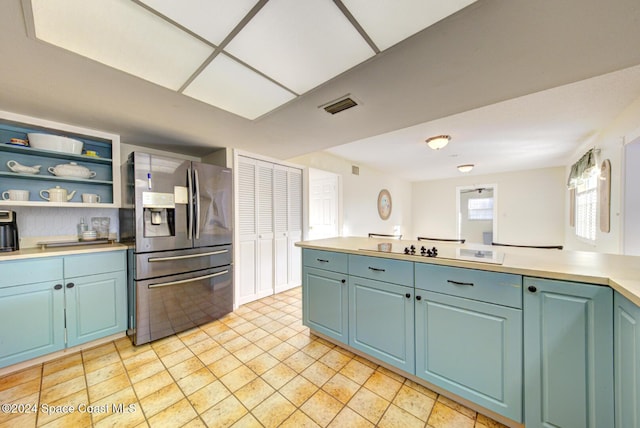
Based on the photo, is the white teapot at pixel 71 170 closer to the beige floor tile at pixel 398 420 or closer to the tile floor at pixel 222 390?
the tile floor at pixel 222 390

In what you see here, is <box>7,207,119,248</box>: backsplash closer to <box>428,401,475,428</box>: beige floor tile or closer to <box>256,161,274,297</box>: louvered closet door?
<box>256,161,274,297</box>: louvered closet door

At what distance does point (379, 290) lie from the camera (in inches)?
68.1

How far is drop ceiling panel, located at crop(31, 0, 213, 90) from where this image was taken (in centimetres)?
96

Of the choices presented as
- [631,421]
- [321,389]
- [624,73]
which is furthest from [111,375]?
[624,73]

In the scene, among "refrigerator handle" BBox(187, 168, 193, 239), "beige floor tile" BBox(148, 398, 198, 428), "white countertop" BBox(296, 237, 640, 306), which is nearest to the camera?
"white countertop" BBox(296, 237, 640, 306)

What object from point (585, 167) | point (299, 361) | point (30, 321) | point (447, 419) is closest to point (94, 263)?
point (30, 321)

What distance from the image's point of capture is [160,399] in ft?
4.94

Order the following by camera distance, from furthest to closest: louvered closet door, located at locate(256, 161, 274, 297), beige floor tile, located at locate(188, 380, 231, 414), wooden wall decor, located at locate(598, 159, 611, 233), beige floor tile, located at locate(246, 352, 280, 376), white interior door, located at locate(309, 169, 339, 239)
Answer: white interior door, located at locate(309, 169, 339, 239) → louvered closet door, located at locate(256, 161, 274, 297) → wooden wall decor, located at locate(598, 159, 611, 233) → beige floor tile, located at locate(246, 352, 280, 376) → beige floor tile, located at locate(188, 380, 231, 414)

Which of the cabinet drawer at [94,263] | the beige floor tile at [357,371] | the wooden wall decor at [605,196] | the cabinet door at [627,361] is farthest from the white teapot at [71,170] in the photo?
the wooden wall decor at [605,196]

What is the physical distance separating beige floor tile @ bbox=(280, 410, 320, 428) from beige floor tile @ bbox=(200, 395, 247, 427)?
0.28 meters

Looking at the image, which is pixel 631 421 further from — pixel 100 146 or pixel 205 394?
pixel 100 146

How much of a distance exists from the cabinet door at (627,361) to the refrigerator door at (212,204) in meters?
2.92

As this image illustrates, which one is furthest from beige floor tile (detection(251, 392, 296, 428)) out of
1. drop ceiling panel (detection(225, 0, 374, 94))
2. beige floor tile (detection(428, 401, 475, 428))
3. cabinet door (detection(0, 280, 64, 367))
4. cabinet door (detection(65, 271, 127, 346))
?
drop ceiling panel (detection(225, 0, 374, 94))

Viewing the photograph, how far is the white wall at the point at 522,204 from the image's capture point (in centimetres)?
540
